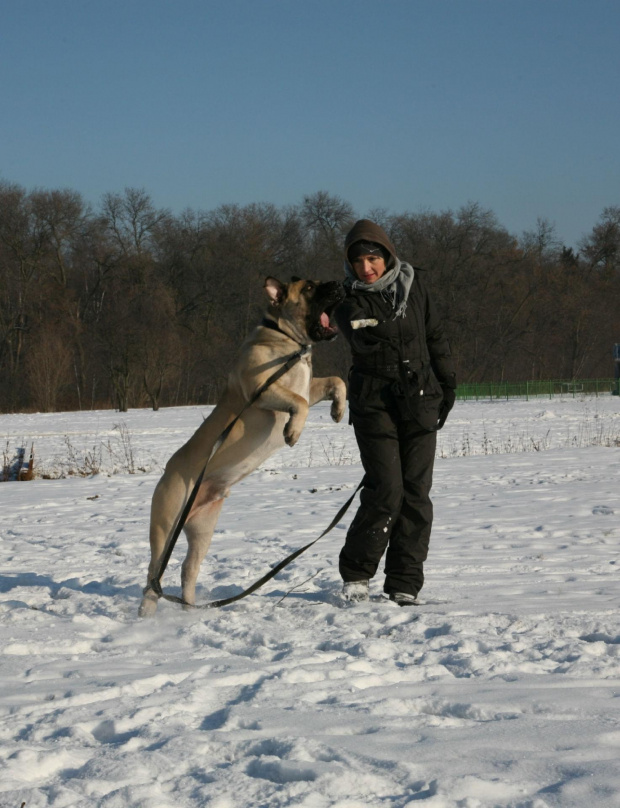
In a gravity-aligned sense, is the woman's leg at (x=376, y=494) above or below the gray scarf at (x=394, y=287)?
below

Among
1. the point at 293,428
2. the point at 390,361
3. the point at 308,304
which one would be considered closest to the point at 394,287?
the point at 390,361

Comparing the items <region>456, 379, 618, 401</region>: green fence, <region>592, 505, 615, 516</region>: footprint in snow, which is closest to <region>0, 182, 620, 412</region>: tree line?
<region>456, 379, 618, 401</region>: green fence

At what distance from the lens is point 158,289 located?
39.2 m

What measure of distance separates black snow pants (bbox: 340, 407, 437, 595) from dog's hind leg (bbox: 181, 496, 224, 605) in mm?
739

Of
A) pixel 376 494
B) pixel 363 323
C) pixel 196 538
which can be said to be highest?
pixel 363 323

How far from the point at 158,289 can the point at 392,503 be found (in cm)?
3570

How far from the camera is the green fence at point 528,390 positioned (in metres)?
43.1

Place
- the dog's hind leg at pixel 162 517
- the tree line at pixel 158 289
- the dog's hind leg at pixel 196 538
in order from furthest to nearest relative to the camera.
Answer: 1. the tree line at pixel 158 289
2. the dog's hind leg at pixel 196 538
3. the dog's hind leg at pixel 162 517

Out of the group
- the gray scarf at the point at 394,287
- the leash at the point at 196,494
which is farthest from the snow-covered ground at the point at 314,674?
the gray scarf at the point at 394,287

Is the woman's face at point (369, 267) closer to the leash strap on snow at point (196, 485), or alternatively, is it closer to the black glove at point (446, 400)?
the leash strap on snow at point (196, 485)

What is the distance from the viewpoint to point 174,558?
6230mm

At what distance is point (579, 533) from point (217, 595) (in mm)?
2876

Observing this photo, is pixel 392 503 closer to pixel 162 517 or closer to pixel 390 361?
pixel 390 361

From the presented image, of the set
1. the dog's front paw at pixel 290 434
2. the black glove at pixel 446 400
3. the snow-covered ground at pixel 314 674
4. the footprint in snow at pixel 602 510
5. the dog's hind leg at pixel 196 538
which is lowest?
the snow-covered ground at pixel 314 674
